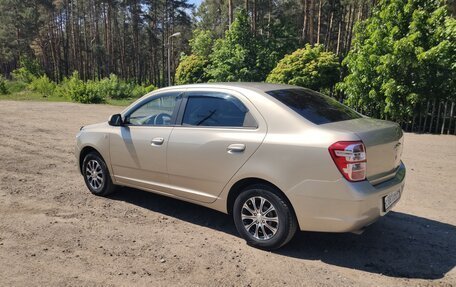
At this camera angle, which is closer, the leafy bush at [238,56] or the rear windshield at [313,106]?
the rear windshield at [313,106]

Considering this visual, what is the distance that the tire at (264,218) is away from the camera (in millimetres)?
3854

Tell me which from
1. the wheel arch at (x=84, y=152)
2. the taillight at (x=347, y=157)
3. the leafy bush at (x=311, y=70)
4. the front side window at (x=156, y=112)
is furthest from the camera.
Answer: the leafy bush at (x=311, y=70)

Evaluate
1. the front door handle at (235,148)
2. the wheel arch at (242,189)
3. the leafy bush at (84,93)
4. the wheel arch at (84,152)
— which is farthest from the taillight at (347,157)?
the leafy bush at (84,93)

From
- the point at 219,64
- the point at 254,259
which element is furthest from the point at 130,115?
the point at 219,64

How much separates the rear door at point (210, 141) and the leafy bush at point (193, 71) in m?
22.8

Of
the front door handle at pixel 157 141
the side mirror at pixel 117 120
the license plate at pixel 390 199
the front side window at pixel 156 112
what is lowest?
the license plate at pixel 390 199

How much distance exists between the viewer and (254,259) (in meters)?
3.92

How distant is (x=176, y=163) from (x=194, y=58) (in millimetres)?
25162

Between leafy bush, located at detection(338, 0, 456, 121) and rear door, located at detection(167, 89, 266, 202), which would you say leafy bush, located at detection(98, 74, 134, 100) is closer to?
leafy bush, located at detection(338, 0, 456, 121)

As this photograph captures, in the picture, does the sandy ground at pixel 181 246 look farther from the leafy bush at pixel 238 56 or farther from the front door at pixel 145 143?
the leafy bush at pixel 238 56

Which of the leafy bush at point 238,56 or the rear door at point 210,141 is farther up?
the leafy bush at point 238,56

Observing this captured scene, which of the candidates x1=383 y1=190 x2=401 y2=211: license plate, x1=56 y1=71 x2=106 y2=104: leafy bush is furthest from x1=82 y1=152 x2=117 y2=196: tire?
x1=56 y1=71 x2=106 y2=104: leafy bush

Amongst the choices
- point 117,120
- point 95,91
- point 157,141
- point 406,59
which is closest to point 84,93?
point 95,91

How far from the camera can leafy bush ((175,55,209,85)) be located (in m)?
27.6
